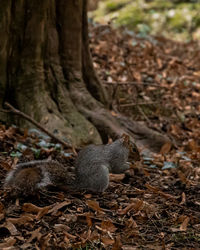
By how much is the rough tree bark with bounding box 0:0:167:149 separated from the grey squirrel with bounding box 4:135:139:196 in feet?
1.74

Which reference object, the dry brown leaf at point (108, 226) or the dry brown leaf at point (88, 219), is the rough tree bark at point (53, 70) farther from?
the dry brown leaf at point (108, 226)

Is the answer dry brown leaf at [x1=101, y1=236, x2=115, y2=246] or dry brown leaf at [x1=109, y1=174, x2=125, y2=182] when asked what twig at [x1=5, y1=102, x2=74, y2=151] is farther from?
dry brown leaf at [x1=101, y1=236, x2=115, y2=246]

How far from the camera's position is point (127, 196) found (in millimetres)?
3391

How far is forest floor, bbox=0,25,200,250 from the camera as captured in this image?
253cm

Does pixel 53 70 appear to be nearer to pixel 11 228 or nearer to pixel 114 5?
pixel 11 228

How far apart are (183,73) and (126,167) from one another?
440 cm

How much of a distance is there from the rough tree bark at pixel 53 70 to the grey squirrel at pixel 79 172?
530mm

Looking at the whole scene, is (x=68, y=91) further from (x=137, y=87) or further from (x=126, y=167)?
(x=137, y=87)

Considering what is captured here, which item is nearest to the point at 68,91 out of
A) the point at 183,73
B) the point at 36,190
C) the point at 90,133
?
the point at 90,133

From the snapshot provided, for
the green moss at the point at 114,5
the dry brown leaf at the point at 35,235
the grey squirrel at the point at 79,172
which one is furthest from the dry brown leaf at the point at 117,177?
the green moss at the point at 114,5

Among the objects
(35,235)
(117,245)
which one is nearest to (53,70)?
(35,235)

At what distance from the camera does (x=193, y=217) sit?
9.78 feet

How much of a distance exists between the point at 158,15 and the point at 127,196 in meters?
10.1

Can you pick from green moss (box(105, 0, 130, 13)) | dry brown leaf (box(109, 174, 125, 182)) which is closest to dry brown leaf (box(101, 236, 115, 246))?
dry brown leaf (box(109, 174, 125, 182))
